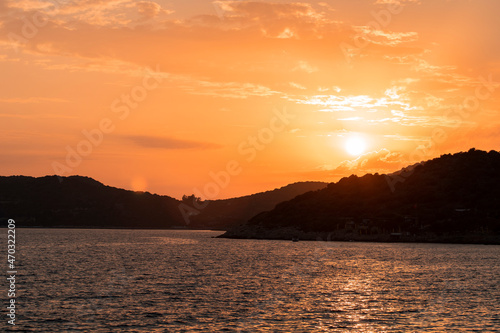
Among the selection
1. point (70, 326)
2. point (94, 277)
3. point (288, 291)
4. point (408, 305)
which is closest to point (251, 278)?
point (288, 291)

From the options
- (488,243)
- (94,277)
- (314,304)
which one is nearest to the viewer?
(314,304)

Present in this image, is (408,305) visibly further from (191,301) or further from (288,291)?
(191,301)

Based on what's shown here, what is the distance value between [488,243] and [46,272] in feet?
529

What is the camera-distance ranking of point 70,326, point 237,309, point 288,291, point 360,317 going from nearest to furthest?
point 70,326, point 360,317, point 237,309, point 288,291

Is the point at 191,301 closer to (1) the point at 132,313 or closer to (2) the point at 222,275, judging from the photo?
(1) the point at 132,313

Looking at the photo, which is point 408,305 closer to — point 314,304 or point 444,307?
point 444,307

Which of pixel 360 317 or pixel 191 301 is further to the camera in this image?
pixel 191 301

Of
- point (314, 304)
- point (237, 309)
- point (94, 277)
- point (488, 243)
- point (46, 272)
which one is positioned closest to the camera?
point (237, 309)

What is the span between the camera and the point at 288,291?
Result: 68.1m

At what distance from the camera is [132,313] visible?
51625 mm

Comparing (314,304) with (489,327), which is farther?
(314,304)

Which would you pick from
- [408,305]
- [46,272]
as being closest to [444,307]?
[408,305]

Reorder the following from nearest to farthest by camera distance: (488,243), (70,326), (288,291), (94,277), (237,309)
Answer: (70,326) → (237,309) → (288,291) → (94,277) → (488,243)

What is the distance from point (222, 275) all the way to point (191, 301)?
90.7 feet
